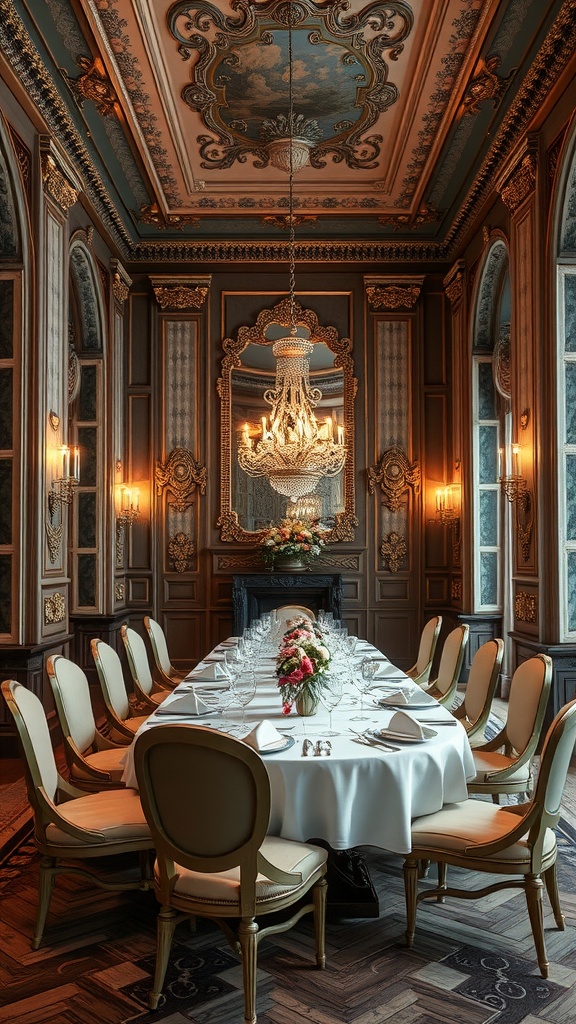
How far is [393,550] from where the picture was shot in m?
9.13

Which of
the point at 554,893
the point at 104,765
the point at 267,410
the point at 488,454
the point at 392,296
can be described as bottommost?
the point at 554,893

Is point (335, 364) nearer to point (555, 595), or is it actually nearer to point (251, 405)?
point (251, 405)

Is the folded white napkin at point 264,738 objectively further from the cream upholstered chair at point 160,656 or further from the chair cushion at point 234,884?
the cream upholstered chair at point 160,656

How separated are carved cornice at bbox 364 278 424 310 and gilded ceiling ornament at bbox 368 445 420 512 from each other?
1617mm

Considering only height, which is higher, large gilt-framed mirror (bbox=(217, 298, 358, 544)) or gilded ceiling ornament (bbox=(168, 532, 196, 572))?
large gilt-framed mirror (bbox=(217, 298, 358, 544))

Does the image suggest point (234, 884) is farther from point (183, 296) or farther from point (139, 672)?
point (183, 296)

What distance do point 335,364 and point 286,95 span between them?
3.28 meters

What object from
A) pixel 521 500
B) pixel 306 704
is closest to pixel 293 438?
pixel 521 500

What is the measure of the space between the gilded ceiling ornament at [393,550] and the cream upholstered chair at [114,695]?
15.3 ft

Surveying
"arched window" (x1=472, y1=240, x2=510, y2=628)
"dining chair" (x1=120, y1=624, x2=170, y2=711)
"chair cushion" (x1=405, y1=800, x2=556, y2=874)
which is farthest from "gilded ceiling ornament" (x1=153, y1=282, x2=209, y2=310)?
"chair cushion" (x1=405, y1=800, x2=556, y2=874)

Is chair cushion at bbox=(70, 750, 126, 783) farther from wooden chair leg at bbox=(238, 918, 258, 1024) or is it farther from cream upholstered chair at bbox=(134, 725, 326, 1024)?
wooden chair leg at bbox=(238, 918, 258, 1024)

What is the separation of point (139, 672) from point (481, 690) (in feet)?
7.30

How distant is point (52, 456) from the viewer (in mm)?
6176

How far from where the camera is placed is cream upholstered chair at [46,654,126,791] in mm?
3756
